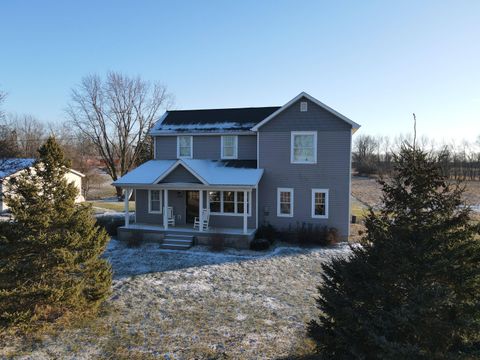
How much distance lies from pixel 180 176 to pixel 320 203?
7.68m

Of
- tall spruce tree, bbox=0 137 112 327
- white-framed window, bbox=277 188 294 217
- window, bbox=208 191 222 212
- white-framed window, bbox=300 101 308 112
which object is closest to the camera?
tall spruce tree, bbox=0 137 112 327

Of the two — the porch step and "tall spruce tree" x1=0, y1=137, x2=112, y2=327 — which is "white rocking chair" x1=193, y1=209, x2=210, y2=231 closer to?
the porch step

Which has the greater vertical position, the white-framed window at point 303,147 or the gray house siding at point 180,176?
the white-framed window at point 303,147

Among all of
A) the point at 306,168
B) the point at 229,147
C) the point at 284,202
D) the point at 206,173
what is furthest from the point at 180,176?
the point at 306,168

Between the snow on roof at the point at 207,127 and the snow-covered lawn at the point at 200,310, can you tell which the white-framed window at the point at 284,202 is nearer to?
the snow-covered lawn at the point at 200,310

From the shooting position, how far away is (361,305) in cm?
524

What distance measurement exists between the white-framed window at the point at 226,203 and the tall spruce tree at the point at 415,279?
13.3 meters

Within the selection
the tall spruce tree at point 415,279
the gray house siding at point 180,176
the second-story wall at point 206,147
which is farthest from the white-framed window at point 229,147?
the tall spruce tree at point 415,279

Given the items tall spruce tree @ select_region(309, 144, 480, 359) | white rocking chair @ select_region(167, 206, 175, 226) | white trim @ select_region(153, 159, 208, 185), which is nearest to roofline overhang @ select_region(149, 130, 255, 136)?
white trim @ select_region(153, 159, 208, 185)

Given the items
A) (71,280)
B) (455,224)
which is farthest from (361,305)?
(71,280)

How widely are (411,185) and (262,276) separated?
8357 millimetres

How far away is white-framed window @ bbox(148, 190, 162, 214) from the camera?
1986 cm

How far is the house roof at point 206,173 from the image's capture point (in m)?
17.3

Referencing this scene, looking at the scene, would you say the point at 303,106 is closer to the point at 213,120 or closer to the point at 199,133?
the point at 213,120
